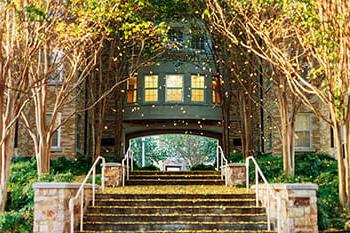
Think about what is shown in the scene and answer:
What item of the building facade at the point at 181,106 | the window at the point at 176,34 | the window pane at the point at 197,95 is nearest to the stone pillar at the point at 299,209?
the building facade at the point at 181,106

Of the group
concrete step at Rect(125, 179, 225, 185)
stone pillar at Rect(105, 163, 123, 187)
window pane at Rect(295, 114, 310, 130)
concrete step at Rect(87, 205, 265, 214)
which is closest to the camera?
concrete step at Rect(87, 205, 265, 214)

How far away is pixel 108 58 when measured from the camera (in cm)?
1959

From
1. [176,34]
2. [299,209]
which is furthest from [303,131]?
[299,209]

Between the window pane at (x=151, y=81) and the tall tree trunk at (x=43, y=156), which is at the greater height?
the window pane at (x=151, y=81)

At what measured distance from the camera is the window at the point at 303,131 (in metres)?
20.1

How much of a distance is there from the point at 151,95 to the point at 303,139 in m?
6.56

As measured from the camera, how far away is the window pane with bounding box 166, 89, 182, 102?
73.2 ft

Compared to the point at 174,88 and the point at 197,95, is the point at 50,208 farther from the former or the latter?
the point at 197,95

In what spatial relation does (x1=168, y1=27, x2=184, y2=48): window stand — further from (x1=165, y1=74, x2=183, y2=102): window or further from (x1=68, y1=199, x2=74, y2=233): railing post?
(x1=68, y1=199, x2=74, y2=233): railing post

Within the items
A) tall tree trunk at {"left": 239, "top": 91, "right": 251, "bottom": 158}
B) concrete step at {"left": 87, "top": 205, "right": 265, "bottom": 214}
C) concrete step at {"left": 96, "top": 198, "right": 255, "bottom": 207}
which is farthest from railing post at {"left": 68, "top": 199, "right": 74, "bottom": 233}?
tall tree trunk at {"left": 239, "top": 91, "right": 251, "bottom": 158}

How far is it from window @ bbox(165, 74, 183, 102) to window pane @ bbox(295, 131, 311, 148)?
513cm

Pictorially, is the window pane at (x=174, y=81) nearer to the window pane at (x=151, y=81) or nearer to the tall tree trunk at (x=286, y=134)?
the window pane at (x=151, y=81)

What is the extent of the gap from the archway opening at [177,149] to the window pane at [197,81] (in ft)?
54.0

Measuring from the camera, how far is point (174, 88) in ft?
→ 73.5
